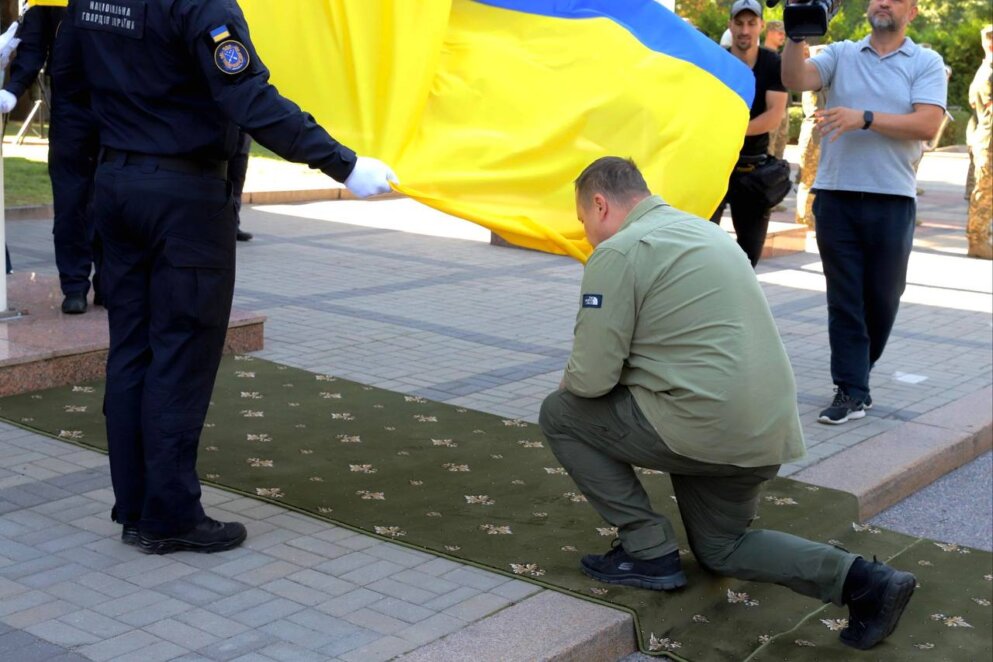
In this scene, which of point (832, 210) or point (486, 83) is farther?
point (832, 210)

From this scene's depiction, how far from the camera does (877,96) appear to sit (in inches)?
265

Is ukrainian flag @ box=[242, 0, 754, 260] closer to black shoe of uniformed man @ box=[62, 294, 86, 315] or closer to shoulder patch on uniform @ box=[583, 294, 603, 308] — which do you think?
shoulder patch on uniform @ box=[583, 294, 603, 308]

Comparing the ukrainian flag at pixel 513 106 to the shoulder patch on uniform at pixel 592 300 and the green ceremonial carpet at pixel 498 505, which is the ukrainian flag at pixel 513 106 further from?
the green ceremonial carpet at pixel 498 505

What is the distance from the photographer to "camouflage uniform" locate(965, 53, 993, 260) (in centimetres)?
1351

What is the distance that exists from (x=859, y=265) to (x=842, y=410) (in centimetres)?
75

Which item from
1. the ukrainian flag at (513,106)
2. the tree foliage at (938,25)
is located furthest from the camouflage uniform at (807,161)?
the tree foliage at (938,25)

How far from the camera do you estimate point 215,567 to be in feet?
14.7

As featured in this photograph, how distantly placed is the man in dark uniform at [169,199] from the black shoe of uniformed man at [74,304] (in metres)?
3.15

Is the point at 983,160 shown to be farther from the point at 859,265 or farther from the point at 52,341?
the point at 52,341

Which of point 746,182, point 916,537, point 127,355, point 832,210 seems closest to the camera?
point 127,355

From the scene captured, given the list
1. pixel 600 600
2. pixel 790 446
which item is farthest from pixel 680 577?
pixel 790 446

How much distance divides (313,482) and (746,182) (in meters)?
3.39

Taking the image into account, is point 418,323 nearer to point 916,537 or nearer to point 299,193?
point 916,537

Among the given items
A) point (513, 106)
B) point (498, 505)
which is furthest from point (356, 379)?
point (513, 106)
